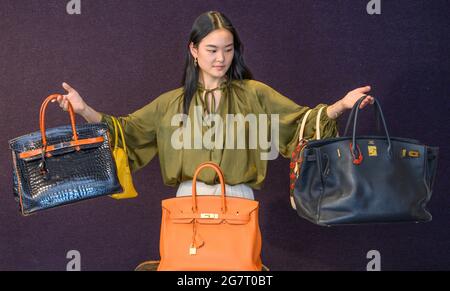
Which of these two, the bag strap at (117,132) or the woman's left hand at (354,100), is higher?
the woman's left hand at (354,100)

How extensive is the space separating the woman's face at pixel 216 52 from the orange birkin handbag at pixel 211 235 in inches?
17.7

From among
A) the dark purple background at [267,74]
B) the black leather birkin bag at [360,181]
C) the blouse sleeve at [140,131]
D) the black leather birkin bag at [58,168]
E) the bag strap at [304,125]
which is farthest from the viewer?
the dark purple background at [267,74]

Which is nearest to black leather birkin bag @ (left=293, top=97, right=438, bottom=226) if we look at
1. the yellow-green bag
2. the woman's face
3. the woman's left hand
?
the woman's left hand

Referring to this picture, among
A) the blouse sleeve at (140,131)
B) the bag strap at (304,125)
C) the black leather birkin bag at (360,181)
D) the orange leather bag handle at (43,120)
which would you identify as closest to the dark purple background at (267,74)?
the blouse sleeve at (140,131)

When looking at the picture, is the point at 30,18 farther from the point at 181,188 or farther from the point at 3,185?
the point at 181,188

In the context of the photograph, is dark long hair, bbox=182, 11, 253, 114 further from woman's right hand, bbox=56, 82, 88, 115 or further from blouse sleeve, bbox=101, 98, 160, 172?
woman's right hand, bbox=56, 82, 88, 115

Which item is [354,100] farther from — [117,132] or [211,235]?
[117,132]

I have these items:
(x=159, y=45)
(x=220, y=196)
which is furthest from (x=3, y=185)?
(x=220, y=196)

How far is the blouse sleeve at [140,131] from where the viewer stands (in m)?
3.02

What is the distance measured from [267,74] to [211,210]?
3.75 feet

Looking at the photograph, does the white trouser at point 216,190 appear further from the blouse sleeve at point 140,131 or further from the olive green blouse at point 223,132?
the blouse sleeve at point 140,131

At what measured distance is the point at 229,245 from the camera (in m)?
2.64

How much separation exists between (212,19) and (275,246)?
1392 millimetres

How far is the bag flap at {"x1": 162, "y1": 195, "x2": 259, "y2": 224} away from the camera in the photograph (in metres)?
2.65
